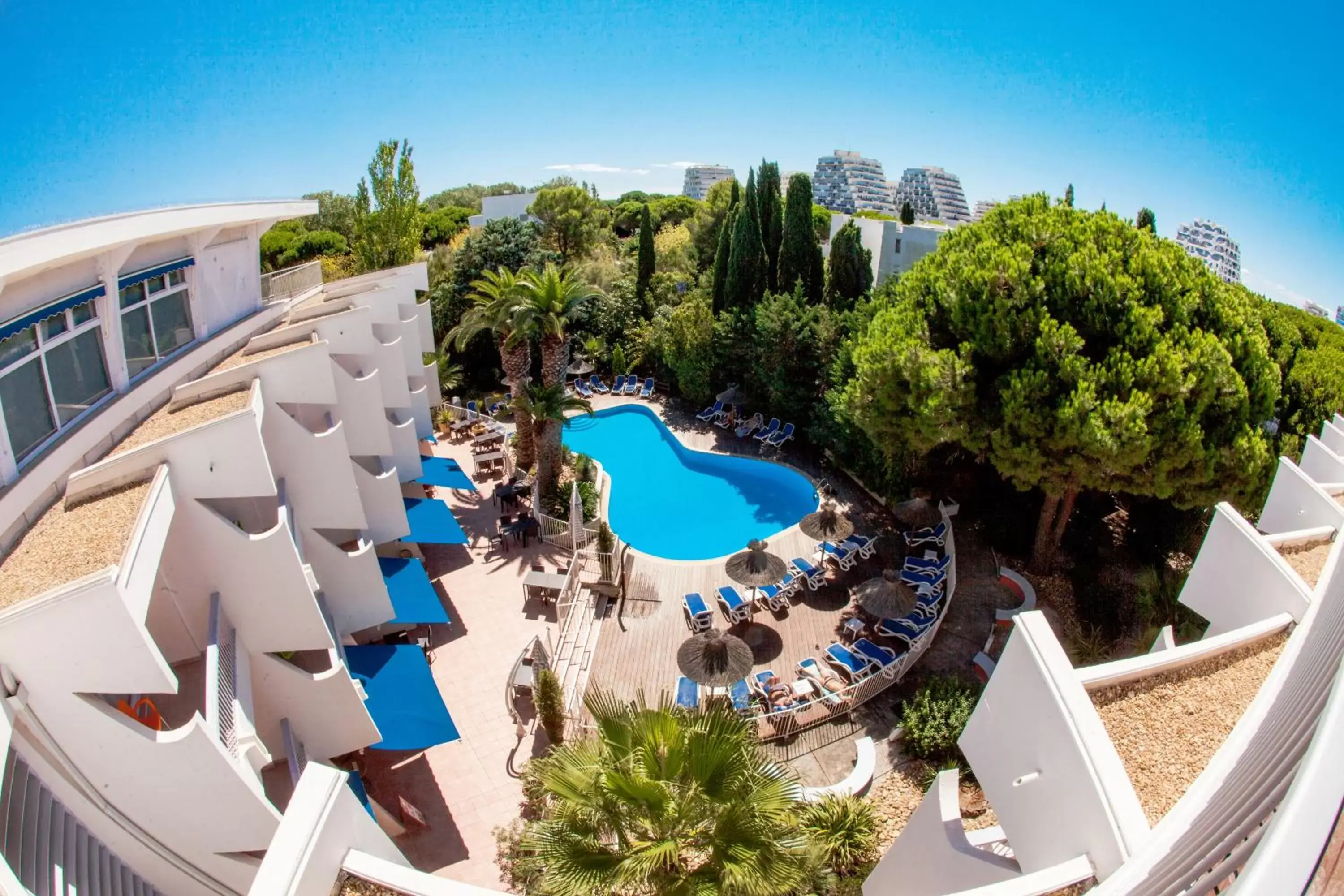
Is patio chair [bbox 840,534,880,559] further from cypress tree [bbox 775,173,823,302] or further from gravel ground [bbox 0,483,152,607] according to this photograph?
gravel ground [bbox 0,483,152,607]

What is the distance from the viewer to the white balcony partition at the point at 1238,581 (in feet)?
24.4

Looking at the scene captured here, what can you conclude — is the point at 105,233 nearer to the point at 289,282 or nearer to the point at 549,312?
the point at 549,312

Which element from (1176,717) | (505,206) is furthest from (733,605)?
(505,206)

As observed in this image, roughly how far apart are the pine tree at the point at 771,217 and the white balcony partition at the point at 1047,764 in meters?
23.9

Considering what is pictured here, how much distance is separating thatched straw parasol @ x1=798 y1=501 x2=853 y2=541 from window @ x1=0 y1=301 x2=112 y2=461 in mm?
14384

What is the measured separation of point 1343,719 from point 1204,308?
48.5 ft

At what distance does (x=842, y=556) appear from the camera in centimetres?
1761

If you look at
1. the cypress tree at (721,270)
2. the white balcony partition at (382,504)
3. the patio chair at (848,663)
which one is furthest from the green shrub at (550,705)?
the cypress tree at (721,270)

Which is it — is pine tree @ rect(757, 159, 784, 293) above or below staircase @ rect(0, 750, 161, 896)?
above

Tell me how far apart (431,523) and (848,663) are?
1064 cm

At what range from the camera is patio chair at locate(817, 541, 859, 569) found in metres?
17.5

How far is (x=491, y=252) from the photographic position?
30719 millimetres

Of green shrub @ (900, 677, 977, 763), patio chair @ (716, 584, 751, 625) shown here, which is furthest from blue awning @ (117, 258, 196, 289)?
green shrub @ (900, 677, 977, 763)

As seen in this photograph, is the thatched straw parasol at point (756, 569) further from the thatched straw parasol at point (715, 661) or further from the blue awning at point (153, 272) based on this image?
the blue awning at point (153, 272)
